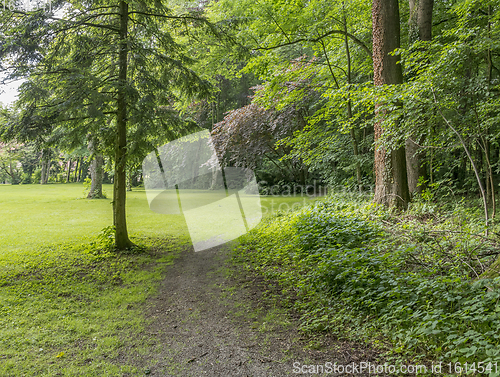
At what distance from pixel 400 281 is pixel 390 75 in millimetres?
4665

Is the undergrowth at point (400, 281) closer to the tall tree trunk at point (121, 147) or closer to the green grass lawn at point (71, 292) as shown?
the green grass lawn at point (71, 292)

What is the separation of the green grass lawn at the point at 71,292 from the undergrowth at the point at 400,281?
206cm

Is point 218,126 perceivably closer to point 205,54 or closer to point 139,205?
point 139,205

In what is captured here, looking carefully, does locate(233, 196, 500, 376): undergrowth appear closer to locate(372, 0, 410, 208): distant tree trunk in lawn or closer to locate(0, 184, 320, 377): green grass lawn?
locate(372, 0, 410, 208): distant tree trunk in lawn

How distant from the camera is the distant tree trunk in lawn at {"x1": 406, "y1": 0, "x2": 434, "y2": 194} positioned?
22.0 feet

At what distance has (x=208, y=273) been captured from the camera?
545cm

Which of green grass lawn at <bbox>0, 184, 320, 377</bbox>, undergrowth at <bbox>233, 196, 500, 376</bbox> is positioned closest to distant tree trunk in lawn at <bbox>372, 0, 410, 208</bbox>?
undergrowth at <bbox>233, 196, 500, 376</bbox>

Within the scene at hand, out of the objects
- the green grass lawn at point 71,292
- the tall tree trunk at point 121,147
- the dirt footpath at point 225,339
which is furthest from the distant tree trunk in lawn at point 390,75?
the tall tree trunk at point 121,147

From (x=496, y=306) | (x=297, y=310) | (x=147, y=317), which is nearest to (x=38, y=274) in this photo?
(x=147, y=317)

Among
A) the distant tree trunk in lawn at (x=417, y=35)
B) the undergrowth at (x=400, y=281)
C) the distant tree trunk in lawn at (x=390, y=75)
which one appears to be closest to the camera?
the undergrowth at (x=400, y=281)

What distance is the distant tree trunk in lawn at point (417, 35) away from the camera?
6.70 m

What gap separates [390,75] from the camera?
6199 millimetres

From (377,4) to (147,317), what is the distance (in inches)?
290

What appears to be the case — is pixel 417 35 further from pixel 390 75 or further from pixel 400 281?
pixel 400 281
